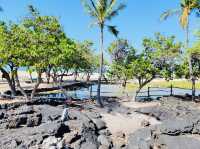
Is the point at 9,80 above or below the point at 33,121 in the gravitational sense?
above

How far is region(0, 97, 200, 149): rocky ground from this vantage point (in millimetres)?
20797

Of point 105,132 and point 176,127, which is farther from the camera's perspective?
point 105,132

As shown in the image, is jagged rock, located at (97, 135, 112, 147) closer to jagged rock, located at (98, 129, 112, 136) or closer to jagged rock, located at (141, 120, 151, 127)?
jagged rock, located at (98, 129, 112, 136)

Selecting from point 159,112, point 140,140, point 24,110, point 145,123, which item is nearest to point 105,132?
point 145,123

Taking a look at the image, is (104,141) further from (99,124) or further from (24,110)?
(24,110)

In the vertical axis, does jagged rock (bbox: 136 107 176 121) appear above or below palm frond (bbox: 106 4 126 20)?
below

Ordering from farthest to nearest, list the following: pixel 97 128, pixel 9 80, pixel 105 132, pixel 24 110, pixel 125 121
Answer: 1. pixel 9 80
2. pixel 125 121
3. pixel 24 110
4. pixel 97 128
5. pixel 105 132

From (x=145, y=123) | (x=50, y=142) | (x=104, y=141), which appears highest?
(x=145, y=123)

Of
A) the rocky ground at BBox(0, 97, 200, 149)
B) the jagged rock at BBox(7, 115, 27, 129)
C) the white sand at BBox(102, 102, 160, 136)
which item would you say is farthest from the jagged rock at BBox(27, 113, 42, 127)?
the white sand at BBox(102, 102, 160, 136)

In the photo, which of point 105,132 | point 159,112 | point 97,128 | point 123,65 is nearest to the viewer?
point 105,132

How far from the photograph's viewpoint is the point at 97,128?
25656 mm

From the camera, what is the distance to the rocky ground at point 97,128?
819 inches

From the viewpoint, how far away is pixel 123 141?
75.6ft

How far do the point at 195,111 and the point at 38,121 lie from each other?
11729 millimetres
